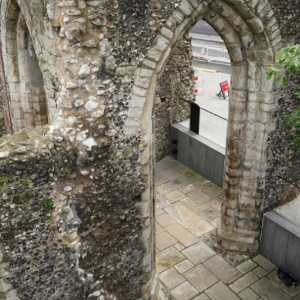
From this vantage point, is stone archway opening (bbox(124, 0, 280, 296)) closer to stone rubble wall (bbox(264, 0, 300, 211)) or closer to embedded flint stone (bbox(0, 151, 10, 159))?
stone rubble wall (bbox(264, 0, 300, 211))

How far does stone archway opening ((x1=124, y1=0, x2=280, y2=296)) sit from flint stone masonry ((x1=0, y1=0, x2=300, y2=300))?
0.02m

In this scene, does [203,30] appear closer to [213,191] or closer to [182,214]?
[213,191]

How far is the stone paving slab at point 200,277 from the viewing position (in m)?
6.69

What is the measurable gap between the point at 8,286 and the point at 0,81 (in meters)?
4.71

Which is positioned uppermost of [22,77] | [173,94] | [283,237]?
[22,77]

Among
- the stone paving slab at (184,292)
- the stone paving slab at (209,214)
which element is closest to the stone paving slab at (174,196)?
the stone paving slab at (209,214)

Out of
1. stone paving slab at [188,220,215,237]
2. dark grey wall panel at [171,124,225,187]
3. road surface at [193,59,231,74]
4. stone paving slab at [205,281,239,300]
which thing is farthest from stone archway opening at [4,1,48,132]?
road surface at [193,59,231,74]

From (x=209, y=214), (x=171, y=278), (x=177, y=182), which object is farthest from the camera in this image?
(x=177, y=182)

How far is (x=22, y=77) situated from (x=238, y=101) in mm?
3660

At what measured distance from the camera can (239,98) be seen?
6438 millimetres

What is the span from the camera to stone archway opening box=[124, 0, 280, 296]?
4984 millimetres

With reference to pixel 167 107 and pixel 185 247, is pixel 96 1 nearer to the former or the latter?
pixel 185 247

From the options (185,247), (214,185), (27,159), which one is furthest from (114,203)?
(214,185)

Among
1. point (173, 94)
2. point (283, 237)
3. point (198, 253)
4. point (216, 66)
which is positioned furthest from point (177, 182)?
point (216, 66)
